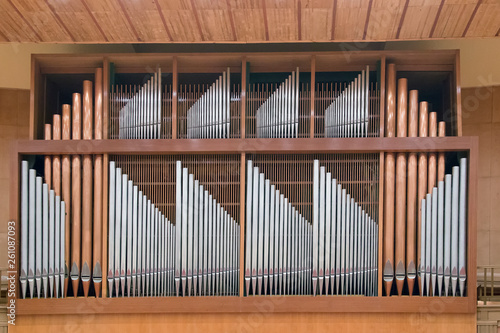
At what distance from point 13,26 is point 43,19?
0.34 meters

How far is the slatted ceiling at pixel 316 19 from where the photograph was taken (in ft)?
15.6

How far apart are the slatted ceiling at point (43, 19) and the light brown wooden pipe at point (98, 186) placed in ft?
2.28

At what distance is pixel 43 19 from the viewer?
5082 millimetres

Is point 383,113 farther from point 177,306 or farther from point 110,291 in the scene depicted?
point 110,291

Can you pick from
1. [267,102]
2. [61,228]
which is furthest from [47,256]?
[267,102]

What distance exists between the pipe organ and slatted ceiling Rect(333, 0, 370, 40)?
69cm

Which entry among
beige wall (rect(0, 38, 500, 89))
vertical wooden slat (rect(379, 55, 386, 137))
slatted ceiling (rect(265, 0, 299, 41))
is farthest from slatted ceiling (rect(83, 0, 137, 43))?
vertical wooden slat (rect(379, 55, 386, 137))

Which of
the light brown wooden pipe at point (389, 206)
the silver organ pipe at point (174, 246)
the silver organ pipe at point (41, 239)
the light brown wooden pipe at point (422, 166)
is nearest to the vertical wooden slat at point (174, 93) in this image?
the silver organ pipe at point (174, 246)

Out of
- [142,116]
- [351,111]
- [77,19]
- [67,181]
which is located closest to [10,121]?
[67,181]

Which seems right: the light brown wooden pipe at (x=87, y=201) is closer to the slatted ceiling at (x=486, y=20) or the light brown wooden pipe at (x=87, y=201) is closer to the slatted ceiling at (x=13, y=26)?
the slatted ceiling at (x=13, y=26)

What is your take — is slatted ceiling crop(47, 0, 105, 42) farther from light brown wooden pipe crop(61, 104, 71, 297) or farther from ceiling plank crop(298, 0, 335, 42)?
ceiling plank crop(298, 0, 335, 42)

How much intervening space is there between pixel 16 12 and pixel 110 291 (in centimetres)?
273

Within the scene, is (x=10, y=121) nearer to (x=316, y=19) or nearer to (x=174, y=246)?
(x=174, y=246)

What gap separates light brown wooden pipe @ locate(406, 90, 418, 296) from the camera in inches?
227
